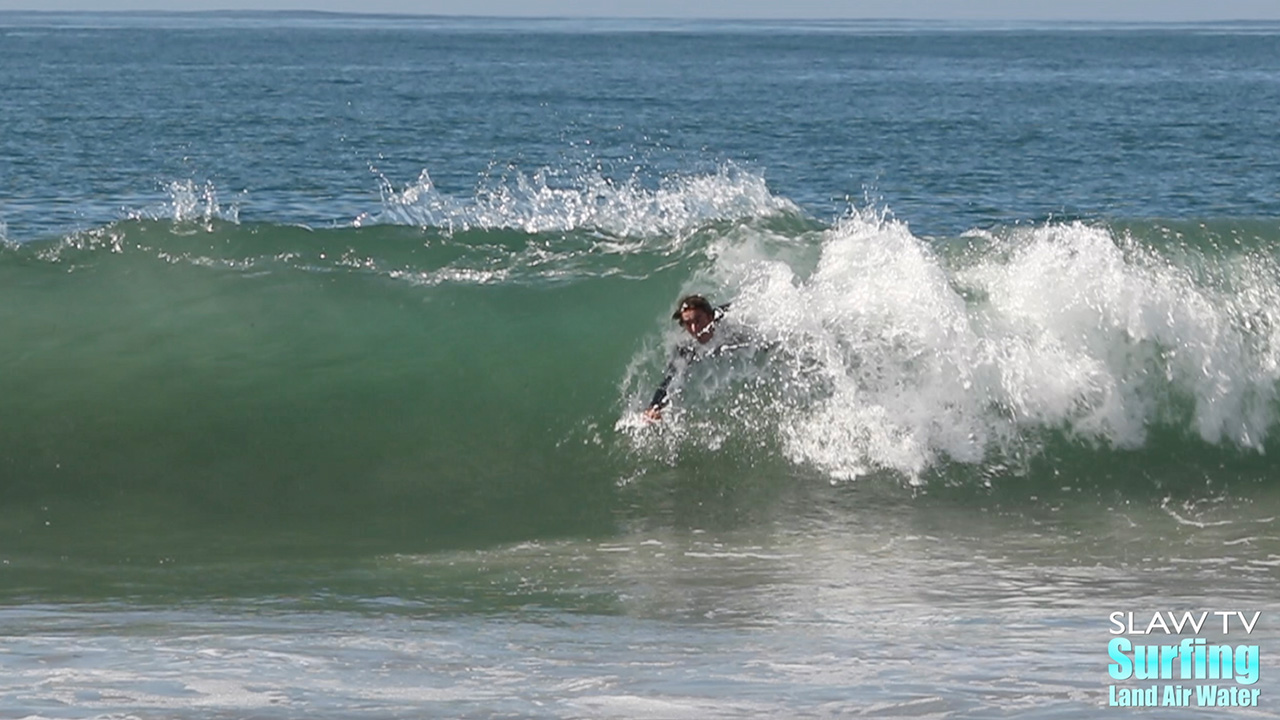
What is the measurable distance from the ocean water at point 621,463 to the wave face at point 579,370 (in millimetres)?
26

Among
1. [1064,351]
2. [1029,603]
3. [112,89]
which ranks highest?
[112,89]

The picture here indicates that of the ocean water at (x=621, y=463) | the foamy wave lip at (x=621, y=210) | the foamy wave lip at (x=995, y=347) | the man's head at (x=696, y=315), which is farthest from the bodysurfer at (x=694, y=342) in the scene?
the foamy wave lip at (x=621, y=210)

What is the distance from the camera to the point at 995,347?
33.7 ft

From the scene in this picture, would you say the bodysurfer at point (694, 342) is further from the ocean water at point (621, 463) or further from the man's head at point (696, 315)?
the ocean water at point (621, 463)

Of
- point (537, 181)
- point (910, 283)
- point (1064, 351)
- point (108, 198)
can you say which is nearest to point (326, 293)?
point (910, 283)

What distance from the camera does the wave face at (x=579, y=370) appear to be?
9539mm

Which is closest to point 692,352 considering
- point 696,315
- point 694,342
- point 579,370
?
point 694,342

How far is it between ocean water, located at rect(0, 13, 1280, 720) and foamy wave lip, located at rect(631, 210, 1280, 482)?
2 cm

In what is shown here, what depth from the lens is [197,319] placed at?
11156 millimetres

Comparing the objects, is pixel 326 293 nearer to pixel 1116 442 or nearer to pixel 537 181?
pixel 1116 442

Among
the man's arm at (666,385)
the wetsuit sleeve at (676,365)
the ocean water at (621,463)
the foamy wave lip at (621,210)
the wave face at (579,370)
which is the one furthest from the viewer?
the foamy wave lip at (621,210)

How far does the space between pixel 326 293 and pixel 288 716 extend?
6.66 m

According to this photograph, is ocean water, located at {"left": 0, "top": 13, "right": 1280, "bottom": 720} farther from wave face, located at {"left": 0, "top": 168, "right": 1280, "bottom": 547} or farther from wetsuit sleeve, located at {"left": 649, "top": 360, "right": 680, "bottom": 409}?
wetsuit sleeve, located at {"left": 649, "top": 360, "right": 680, "bottom": 409}

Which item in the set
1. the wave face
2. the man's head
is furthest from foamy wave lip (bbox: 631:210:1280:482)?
the man's head
